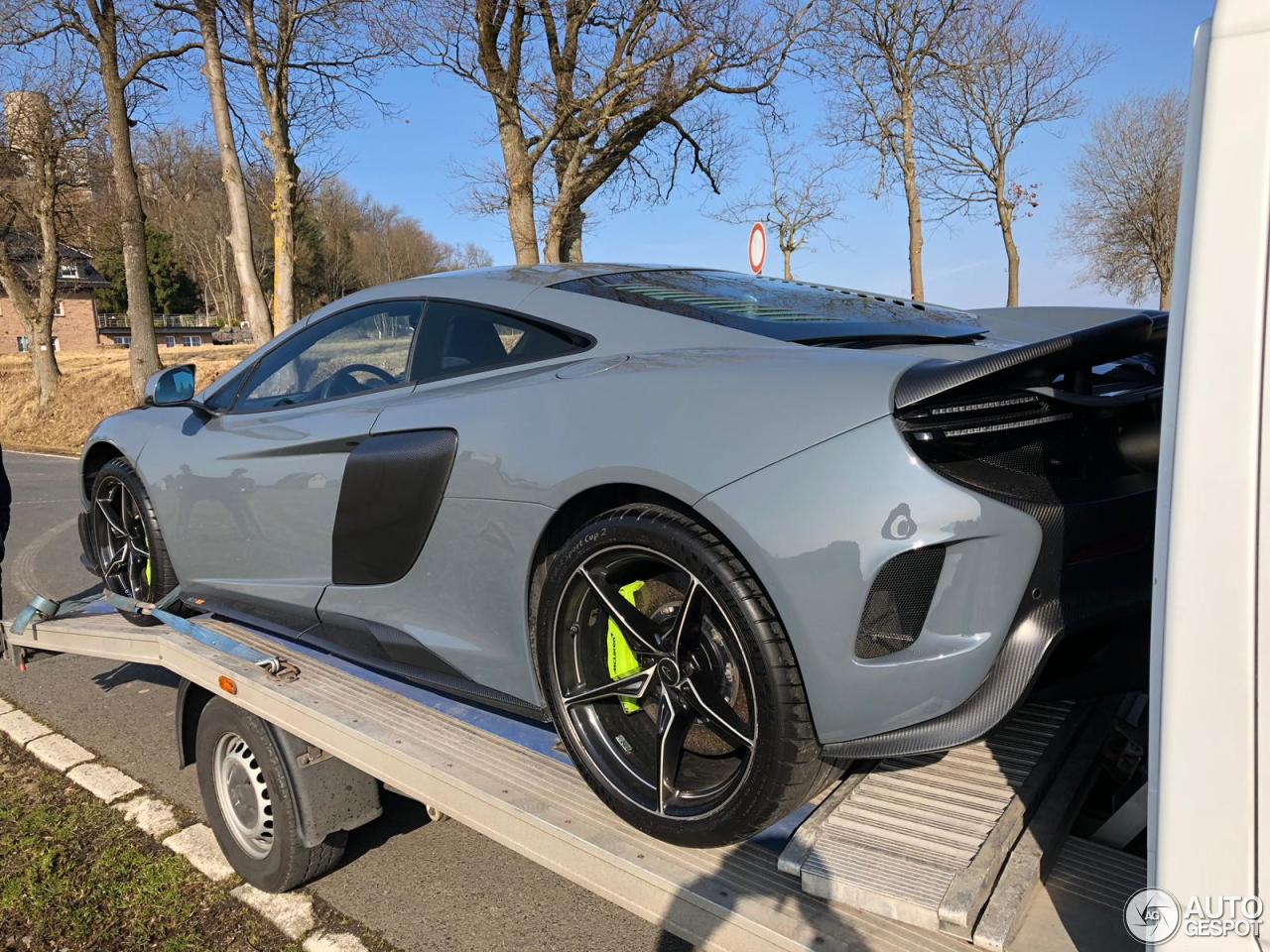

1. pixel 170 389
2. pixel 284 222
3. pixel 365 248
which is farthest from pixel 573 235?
pixel 365 248

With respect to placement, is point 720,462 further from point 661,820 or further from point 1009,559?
point 661,820

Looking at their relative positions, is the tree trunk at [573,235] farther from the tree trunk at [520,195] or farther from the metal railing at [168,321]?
the metal railing at [168,321]

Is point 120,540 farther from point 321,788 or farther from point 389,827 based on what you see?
point 321,788

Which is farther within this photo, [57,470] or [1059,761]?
[57,470]

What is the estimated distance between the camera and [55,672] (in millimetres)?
5211

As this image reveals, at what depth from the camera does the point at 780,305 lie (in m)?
2.55

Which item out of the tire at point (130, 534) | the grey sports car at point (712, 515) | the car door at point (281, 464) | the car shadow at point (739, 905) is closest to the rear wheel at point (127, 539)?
the tire at point (130, 534)

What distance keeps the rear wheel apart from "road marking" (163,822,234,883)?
0.85 m

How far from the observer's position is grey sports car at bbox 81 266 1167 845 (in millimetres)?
1655

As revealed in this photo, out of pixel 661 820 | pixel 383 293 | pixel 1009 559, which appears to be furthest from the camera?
pixel 383 293

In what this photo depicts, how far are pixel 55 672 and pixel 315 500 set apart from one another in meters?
3.50

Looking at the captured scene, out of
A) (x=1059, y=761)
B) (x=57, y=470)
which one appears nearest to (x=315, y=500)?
(x=1059, y=761)

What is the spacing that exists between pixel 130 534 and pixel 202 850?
153cm

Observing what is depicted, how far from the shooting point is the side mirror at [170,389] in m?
3.89
